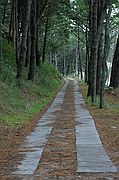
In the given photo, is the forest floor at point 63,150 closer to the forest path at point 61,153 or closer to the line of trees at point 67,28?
the forest path at point 61,153

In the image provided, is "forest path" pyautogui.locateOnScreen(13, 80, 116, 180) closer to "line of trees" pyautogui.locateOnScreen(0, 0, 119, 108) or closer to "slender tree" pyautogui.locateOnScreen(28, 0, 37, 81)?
"line of trees" pyautogui.locateOnScreen(0, 0, 119, 108)

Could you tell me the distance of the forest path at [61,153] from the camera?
8047mm

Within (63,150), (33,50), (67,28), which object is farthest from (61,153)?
(67,28)

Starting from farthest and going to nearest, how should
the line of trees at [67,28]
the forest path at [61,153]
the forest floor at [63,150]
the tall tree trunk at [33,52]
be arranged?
the tall tree trunk at [33,52] < the line of trees at [67,28] < the forest path at [61,153] < the forest floor at [63,150]

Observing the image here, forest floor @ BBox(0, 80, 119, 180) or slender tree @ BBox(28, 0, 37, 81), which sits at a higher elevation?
slender tree @ BBox(28, 0, 37, 81)

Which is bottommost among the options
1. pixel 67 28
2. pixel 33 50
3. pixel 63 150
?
pixel 63 150

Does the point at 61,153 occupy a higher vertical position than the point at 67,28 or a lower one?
lower

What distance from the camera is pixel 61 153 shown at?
9.92 m

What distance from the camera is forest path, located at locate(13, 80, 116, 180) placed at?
26.4 feet

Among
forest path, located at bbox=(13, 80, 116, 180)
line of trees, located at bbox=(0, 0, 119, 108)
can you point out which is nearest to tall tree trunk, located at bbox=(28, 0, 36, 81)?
line of trees, located at bbox=(0, 0, 119, 108)

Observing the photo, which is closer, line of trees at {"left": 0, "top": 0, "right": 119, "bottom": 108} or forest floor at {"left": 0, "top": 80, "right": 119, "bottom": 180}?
forest floor at {"left": 0, "top": 80, "right": 119, "bottom": 180}

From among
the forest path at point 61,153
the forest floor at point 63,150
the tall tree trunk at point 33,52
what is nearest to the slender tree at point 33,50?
the tall tree trunk at point 33,52

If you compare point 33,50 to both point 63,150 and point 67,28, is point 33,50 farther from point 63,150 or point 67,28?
point 67,28

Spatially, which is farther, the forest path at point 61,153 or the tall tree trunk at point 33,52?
the tall tree trunk at point 33,52
